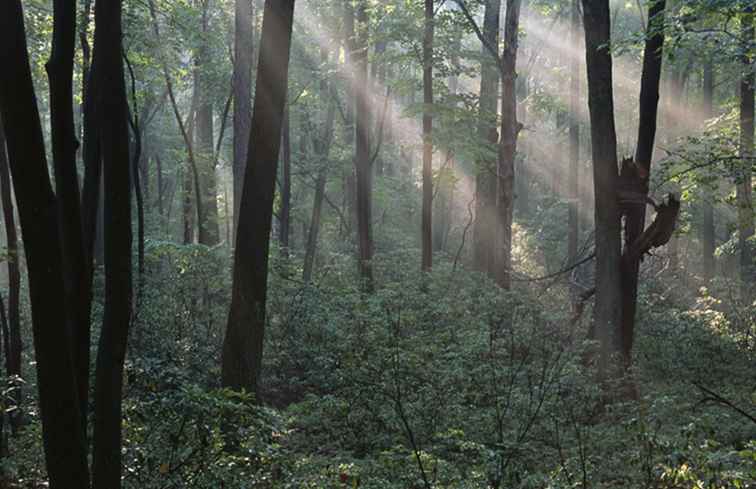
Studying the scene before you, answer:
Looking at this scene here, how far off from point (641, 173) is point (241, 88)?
10.0m

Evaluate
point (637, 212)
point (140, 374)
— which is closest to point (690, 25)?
point (637, 212)

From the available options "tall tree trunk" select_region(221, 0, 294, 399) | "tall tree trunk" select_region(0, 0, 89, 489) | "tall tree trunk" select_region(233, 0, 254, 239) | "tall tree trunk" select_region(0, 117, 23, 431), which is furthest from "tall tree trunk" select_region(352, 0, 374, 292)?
"tall tree trunk" select_region(0, 0, 89, 489)

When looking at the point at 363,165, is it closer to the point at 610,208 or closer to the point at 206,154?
the point at 206,154

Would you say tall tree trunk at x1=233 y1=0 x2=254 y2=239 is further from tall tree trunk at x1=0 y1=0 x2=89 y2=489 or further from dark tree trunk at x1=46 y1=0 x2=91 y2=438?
tall tree trunk at x1=0 y1=0 x2=89 y2=489

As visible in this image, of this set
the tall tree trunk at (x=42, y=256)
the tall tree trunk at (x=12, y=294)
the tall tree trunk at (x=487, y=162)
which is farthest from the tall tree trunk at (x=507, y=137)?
the tall tree trunk at (x=42, y=256)

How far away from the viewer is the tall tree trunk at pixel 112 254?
16.0 ft

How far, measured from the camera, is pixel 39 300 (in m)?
3.76

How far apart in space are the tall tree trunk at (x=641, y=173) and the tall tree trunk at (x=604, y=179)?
0.23 meters

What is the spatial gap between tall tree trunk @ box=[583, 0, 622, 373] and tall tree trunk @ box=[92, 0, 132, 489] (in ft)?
25.8

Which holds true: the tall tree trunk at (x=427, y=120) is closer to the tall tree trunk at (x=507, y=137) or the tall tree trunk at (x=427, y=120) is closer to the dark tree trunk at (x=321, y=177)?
the tall tree trunk at (x=507, y=137)

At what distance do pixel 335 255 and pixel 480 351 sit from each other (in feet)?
48.3

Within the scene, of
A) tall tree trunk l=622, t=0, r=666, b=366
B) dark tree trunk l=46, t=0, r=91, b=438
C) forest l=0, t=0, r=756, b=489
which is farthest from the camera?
tall tree trunk l=622, t=0, r=666, b=366

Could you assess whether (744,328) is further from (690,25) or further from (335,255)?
(335,255)

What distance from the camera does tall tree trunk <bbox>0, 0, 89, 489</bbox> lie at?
3645 millimetres
